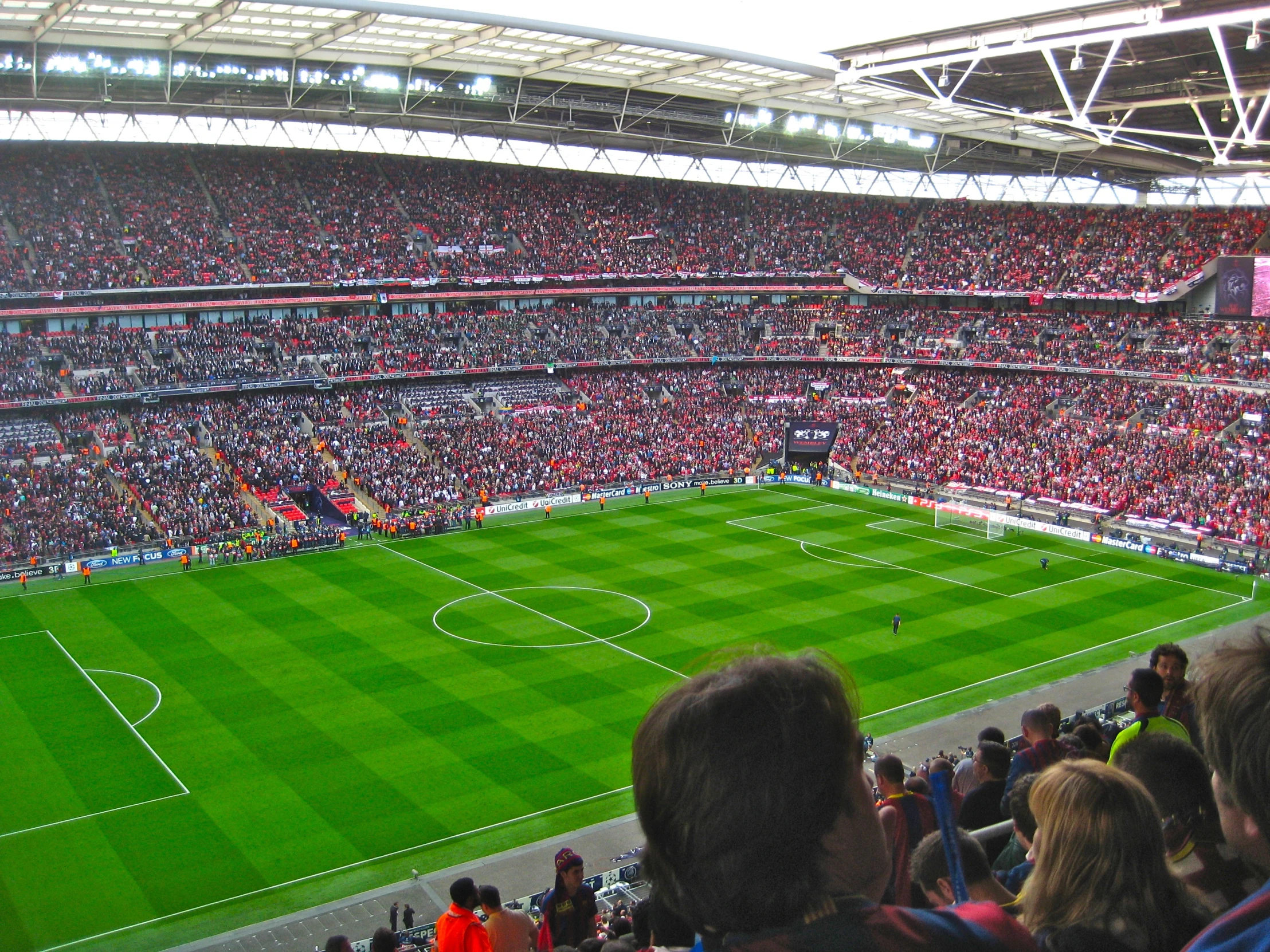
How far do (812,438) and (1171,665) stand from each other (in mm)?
55583

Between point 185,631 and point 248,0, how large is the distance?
73.6ft

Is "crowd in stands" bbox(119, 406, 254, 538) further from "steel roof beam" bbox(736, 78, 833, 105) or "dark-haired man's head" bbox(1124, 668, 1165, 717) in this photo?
"dark-haired man's head" bbox(1124, 668, 1165, 717)

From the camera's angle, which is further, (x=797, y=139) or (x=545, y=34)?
→ (x=797, y=139)

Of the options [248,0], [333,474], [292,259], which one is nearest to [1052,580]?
[333,474]

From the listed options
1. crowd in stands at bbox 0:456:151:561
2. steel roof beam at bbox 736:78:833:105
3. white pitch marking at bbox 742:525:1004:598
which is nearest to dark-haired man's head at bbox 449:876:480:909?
white pitch marking at bbox 742:525:1004:598

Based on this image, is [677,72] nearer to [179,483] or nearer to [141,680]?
[179,483]

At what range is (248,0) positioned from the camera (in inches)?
1513

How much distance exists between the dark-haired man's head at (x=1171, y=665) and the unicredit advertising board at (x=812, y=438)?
55.0 m

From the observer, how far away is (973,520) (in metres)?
49.8

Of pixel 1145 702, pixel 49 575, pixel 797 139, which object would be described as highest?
pixel 797 139

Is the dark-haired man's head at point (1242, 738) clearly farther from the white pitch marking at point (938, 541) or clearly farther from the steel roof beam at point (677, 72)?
the steel roof beam at point (677, 72)

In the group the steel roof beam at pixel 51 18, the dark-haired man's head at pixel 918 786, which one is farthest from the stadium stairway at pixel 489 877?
the steel roof beam at pixel 51 18

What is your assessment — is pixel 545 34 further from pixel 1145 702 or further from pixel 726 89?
pixel 1145 702

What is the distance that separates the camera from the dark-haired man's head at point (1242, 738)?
2.66 metres
